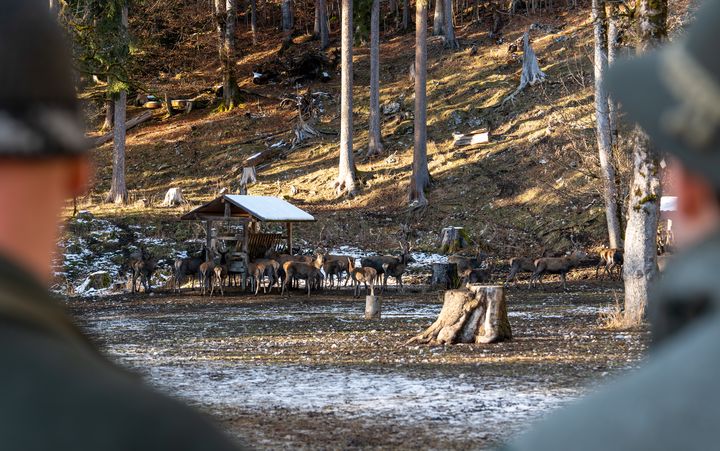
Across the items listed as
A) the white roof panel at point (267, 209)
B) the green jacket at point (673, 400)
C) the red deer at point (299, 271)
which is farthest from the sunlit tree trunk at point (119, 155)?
the green jacket at point (673, 400)

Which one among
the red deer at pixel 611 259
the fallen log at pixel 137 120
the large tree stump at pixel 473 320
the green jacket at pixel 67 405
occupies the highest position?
the fallen log at pixel 137 120

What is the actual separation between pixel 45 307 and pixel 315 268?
25.6 meters

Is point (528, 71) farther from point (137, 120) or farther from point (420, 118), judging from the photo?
point (137, 120)

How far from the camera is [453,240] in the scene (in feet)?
107

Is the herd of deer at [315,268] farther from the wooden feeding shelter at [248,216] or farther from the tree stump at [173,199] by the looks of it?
the tree stump at [173,199]

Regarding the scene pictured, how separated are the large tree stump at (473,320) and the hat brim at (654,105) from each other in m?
13.8

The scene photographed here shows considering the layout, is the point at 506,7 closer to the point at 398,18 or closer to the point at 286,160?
the point at 398,18

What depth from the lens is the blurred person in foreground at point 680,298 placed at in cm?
96

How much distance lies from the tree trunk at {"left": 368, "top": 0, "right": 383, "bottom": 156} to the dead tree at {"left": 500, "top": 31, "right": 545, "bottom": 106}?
561cm

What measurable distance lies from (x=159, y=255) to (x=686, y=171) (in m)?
31.7

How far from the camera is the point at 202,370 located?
12742 mm

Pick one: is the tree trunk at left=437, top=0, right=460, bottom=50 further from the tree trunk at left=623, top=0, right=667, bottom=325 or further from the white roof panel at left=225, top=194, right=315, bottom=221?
the tree trunk at left=623, top=0, right=667, bottom=325

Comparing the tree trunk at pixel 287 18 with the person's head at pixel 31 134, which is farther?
the tree trunk at pixel 287 18

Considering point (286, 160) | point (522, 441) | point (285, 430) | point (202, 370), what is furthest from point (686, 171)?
point (286, 160)
